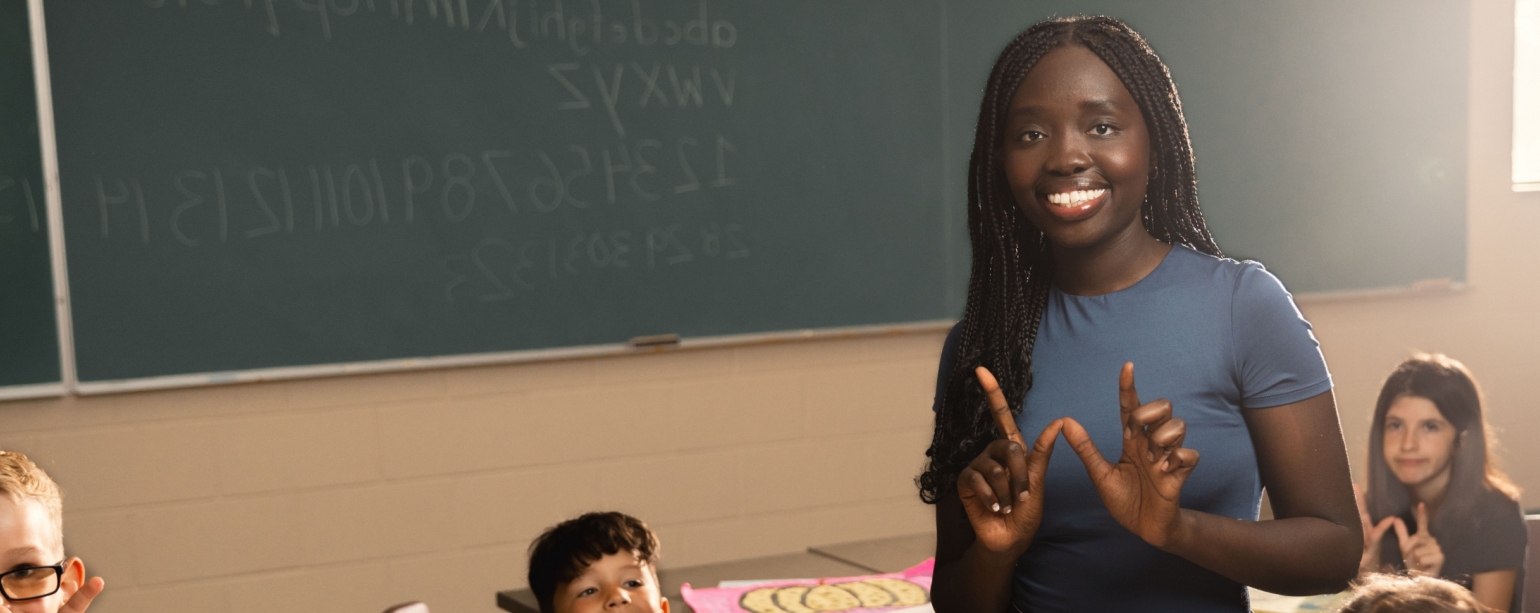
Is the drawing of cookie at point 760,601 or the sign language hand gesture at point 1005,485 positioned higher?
the sign language hand gesture at point 1005,485

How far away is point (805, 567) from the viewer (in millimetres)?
2191

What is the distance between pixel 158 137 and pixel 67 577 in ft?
4.40

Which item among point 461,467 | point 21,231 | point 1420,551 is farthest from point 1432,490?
point 21,231

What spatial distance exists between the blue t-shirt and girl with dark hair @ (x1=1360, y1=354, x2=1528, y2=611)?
149cm

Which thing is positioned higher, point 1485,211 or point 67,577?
point 1485,211

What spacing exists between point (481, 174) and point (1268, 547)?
221 centimetres

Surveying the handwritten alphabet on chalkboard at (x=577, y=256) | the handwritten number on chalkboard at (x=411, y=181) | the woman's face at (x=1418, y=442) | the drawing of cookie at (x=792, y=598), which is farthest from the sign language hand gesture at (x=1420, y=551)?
the handwritten number on chalkboard at (x=411, y=181)

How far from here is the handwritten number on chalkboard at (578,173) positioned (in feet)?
9.36

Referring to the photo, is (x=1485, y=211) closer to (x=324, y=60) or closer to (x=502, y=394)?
(x=502, y=394)

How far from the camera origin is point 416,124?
2.72 meters

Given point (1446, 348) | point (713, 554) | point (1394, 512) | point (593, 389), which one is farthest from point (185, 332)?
point (1446, 348)

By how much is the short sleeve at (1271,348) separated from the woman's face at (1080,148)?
0.10 metres

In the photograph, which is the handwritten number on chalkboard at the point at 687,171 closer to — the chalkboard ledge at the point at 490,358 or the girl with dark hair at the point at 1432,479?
the chalkboard ledge at the point at 490,358

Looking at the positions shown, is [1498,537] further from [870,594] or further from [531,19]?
[531,19]
